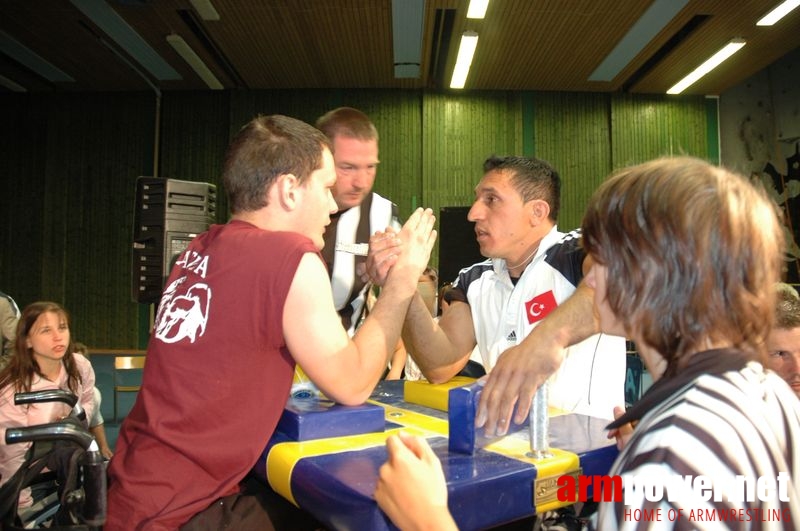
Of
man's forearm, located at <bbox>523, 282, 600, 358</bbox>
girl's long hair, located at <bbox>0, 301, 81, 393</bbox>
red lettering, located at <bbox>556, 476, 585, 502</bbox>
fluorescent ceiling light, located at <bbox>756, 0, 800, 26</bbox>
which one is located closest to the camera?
red lettering, located at <bbox>556, 476, 585, 502</bbox>

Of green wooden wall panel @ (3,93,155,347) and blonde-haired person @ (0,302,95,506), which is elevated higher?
green wooden wall panel @ (3,93,155,347)

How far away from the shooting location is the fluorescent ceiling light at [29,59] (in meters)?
8.25

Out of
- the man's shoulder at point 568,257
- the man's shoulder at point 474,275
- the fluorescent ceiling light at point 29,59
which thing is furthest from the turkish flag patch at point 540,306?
the fluorescent ceiling light at point 29,59

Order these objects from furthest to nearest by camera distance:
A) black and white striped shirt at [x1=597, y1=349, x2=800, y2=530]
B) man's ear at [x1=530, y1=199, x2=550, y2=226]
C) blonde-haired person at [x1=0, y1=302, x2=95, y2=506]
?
1. blonde-haired person at [x1=0, y1=302, x2=95, y2=506]
2. man's ear at [x1=530, y1=199, x2=550, y2=226]
3. black and white striped shirt at [x1=597, y1=349, x2=800, y2=530]

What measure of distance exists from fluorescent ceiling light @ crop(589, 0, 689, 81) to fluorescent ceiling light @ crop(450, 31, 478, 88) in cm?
198

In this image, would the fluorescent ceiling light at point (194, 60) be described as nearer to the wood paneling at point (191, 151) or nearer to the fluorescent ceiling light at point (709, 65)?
the wood paneling at point (191, 151)

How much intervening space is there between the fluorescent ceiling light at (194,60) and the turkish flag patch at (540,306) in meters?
7.34

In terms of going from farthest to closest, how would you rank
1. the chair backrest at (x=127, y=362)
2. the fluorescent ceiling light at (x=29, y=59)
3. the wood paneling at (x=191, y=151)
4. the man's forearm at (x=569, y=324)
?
the wood paneling at (x=191, y=151) → the fluorescent ceiling light at (x=29, y=59) → the chair backrest at (x=127, y=362) → the man's forearm at (x=569, y=324)

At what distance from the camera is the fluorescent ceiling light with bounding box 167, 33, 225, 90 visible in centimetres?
799

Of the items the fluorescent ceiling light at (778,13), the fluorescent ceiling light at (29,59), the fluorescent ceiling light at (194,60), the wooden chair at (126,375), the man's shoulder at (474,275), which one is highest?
the fluorescent ceiling light at (29,59)

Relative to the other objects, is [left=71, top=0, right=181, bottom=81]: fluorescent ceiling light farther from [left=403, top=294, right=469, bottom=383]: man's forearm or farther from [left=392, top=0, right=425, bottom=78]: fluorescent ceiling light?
[left=403, top=294, right=469, bottom=383]: man's forearm

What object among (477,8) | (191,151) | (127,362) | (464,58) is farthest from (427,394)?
(191,151)

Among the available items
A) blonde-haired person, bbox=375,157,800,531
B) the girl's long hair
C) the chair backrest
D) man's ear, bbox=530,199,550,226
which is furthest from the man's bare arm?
the chair backrest

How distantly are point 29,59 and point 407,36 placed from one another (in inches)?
227
